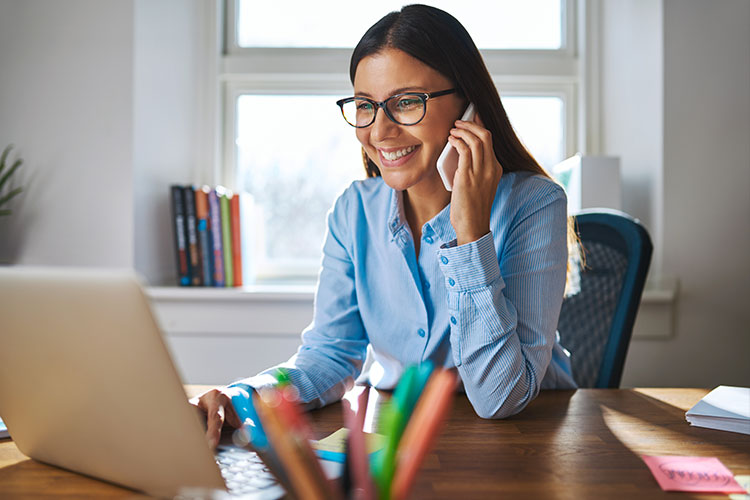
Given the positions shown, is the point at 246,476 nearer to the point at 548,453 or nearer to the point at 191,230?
the point at 548,453

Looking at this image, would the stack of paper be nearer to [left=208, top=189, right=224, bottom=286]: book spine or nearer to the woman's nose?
the woman's nose

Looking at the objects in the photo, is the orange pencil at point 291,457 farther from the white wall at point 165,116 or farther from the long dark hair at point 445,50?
the white wall at point 165,116

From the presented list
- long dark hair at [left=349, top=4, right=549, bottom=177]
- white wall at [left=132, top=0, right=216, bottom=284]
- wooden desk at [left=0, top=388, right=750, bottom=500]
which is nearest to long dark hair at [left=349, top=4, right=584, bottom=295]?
long dark hair at [left=349, top=4, right=549, bottom=177]

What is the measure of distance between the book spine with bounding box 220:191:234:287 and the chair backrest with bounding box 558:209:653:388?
46.9 inches

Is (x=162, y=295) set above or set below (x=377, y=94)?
below

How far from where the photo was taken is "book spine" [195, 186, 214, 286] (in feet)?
7.10

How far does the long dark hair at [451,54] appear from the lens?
1.14 meters

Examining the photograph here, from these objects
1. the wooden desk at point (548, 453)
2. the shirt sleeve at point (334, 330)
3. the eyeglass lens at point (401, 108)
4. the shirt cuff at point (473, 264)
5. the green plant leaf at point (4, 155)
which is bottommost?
the wooden desk at point (548, 453)

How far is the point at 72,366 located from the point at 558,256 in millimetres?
811

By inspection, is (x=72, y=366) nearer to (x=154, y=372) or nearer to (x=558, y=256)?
(x=154, y=372)

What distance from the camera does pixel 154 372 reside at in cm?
53

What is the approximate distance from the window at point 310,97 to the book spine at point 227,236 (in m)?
0.24

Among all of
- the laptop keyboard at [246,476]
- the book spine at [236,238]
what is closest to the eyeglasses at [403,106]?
the laptop keyboard at [246,476]

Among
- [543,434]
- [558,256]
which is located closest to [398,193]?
[558,256]
